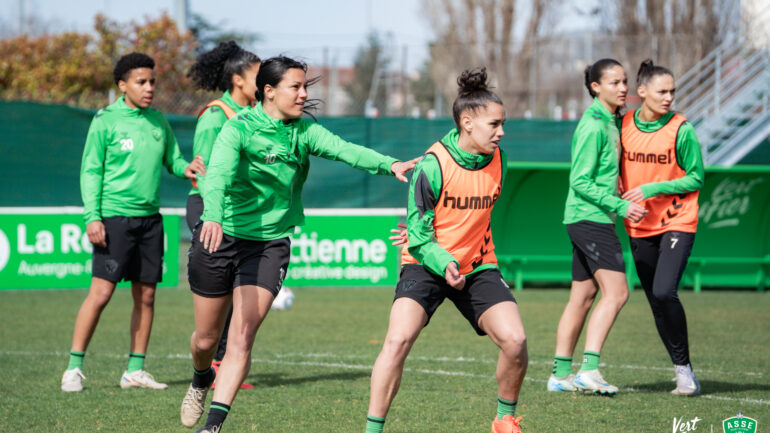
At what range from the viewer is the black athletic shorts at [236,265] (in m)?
5.06

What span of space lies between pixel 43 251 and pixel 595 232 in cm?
803

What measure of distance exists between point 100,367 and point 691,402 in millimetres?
4526

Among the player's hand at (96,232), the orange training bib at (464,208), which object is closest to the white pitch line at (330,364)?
the player's hand at (96,232)

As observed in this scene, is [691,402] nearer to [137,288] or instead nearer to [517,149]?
[137,288]

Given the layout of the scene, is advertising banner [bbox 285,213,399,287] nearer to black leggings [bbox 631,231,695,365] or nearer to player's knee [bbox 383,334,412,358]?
black leggings [bbox 631,231,695,365]

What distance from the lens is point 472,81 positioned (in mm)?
4855

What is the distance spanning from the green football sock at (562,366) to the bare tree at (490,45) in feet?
69.8

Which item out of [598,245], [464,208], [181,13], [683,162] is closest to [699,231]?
[683,162]

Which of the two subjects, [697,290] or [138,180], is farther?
[697,290]

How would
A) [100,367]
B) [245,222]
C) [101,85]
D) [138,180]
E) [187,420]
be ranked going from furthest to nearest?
[101,85]
[100,367]
[138,180]
[187,420]
[245,222]

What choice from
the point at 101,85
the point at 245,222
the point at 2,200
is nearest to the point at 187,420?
the point at 245,222

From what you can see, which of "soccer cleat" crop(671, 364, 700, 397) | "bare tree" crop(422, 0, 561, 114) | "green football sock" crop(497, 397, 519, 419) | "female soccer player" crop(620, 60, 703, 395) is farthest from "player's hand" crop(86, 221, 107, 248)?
"bare tree" crop(422, 0, 561, 114)

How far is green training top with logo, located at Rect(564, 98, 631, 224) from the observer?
6.40 meters

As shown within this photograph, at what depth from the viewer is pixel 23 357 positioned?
26.3ft
